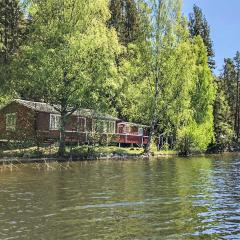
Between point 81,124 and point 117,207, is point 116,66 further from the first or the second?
point 117,207

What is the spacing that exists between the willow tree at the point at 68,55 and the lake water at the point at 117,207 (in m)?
13.9

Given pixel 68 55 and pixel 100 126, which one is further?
pixel 100 126

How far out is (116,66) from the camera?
45000 mm

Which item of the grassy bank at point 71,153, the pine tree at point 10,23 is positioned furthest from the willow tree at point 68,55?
the pine tree at point 10,23

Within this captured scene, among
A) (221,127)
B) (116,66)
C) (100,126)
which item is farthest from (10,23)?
(221,127)

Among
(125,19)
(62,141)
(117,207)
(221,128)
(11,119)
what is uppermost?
(125,19)

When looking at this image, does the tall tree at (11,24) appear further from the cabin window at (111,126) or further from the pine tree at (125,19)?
the cabin window at (111,126)

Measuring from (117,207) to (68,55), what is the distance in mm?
24089

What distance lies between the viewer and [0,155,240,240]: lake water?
11938 millimetres

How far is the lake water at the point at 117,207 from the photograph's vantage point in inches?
470

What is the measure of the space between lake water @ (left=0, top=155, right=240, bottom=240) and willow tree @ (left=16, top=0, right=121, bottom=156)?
13866 mm

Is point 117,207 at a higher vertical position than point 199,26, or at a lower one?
lower

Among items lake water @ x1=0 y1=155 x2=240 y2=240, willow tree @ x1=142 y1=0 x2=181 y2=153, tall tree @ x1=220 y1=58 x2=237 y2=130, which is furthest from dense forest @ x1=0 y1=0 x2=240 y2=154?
tall tree @ x1=220 y1=58 x2=237 y2=130

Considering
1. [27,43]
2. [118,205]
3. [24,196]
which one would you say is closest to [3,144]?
[27,43]
